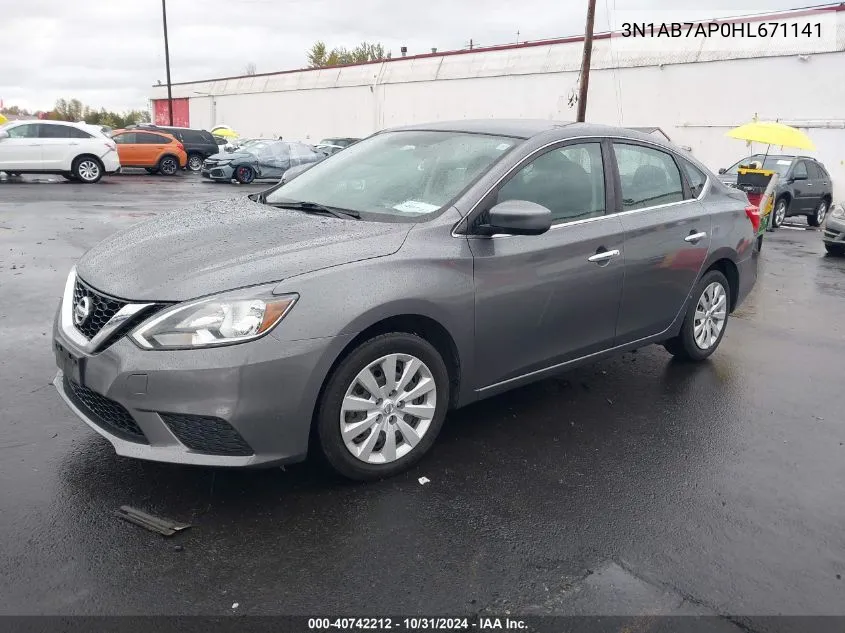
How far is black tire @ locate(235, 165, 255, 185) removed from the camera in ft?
79.9

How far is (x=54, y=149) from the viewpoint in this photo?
66.2ft

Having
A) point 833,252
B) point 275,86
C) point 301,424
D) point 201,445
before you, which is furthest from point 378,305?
point 275,86

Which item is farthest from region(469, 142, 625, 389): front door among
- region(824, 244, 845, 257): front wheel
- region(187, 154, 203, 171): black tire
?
region(187, 154, 203, 171): black tire

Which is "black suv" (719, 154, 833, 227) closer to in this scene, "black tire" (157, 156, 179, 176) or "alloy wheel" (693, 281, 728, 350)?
"alloy wheel" (693, 281, 728, 350)

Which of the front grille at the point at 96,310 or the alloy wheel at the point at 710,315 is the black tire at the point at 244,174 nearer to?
the alloy wheel at the point at 710,315

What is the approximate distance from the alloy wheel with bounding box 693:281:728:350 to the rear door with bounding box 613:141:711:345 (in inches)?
13.0

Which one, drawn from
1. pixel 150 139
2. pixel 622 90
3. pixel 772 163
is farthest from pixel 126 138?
pixel 772 163

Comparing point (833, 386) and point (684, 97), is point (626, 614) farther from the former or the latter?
point (684, 97)

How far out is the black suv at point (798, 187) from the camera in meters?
16.5

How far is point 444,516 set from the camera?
3.39 m

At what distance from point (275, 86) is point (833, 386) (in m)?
48.0

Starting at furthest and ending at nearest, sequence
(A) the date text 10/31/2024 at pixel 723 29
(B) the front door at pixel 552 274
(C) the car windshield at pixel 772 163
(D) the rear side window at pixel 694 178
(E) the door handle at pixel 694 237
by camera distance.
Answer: (A) the date text 10/31/2024 at pixel 723 29 → (C) the car windshield at pixel 772 163 → (D) the rear side window at pixel 694 178 → (E) the door handle at pixel 694 237 → (B) the front door at pixel 552 274

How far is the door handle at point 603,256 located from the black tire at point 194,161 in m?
26.6

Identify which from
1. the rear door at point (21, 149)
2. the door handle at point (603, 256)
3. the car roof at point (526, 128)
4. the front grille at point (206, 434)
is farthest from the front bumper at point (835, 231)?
the rear door at point (21, 149)
